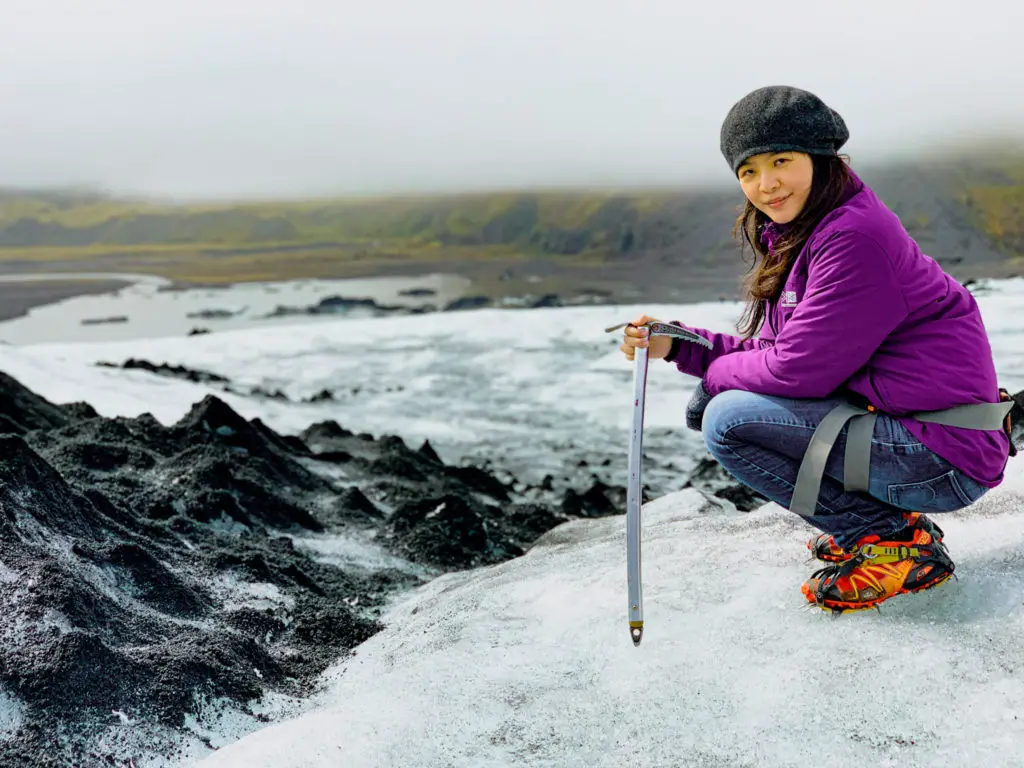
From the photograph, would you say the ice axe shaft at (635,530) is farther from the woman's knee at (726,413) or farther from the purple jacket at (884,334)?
the purple jacket at (884,334)

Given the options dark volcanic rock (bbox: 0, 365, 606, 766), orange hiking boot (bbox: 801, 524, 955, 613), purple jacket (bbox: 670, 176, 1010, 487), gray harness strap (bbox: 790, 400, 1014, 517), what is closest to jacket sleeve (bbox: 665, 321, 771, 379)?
purple jacket (bbox: 670, 176, 1010, 487)

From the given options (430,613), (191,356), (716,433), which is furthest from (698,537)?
(191,356)

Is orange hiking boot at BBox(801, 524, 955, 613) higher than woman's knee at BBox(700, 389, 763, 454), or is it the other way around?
woman's knee at BBox(700, 389, 763, 454)

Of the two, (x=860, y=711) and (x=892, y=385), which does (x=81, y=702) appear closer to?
(x=860, y=711)

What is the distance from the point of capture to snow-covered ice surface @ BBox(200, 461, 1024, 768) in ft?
9.24

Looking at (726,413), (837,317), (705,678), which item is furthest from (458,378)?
(837,317)

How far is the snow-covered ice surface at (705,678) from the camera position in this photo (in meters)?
2.82

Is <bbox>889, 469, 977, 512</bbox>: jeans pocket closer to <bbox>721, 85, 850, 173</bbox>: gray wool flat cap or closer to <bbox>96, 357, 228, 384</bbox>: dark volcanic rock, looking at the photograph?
<bbox>721, 85, 850, 173</bbox>: gray wool flat cap

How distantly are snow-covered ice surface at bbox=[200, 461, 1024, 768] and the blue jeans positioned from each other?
33cm

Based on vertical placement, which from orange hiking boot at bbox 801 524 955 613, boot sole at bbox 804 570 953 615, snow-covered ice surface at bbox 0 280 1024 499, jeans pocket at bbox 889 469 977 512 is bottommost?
snow-covered ice surface at bbox 0 280 1024 499

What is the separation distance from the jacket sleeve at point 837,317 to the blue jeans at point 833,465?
5.4 inches

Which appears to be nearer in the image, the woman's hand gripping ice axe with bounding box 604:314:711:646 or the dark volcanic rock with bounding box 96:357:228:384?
the woman's hand gripping ice axe with bounding box 604:314:711:646

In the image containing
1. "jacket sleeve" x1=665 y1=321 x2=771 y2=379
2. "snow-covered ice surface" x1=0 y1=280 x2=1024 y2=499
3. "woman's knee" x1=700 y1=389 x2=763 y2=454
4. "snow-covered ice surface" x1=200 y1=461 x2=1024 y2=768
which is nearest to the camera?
"snow-covered ice surface" x1=200 y1=461 x2=1024 y2=768

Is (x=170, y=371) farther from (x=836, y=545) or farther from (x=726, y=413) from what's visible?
(x=836, y=545)
